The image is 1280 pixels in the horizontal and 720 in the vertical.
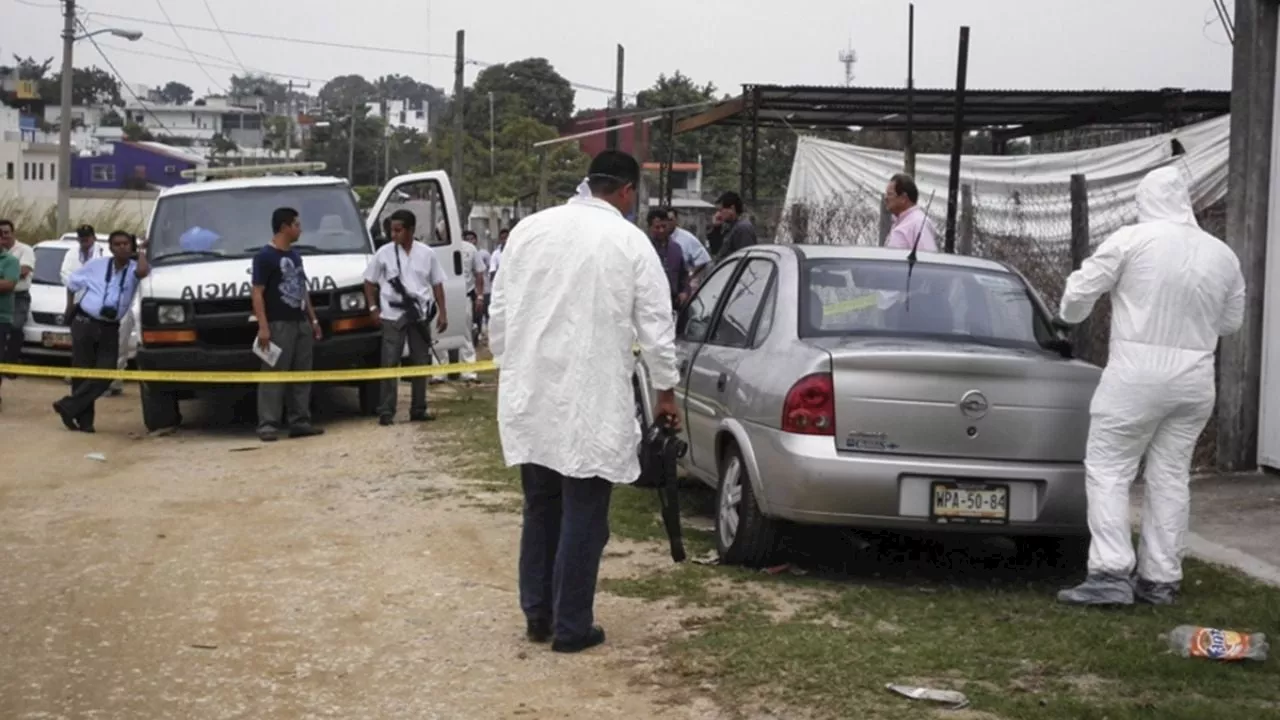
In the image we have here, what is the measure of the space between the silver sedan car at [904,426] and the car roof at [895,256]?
41 cm

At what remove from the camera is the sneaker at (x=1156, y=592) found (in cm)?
747

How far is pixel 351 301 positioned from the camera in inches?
593

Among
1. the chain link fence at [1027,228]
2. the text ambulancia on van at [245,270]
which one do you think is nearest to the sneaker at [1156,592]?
the chain link fence at [1027,228]

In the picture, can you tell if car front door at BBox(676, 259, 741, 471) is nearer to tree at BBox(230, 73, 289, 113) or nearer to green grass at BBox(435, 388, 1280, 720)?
green grass at BBox(435, 388, 1280, 720)

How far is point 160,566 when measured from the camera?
8625mm

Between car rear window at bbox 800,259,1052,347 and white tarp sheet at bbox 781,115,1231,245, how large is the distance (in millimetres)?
5908

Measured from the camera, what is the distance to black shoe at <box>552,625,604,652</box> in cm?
673

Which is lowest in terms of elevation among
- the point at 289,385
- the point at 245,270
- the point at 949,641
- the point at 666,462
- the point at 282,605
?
the point at 282,605

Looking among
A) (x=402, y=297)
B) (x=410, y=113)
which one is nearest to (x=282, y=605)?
(x=402, y=297)

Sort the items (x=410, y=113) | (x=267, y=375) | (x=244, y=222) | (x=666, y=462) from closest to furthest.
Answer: (x=666, y=462) → (x=267, y=375) → (x=244, y=222) → (x=410, y=113)

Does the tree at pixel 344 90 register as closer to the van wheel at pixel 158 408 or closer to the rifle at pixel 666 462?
the van wheel at pixel 158 408

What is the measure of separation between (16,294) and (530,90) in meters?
58.1

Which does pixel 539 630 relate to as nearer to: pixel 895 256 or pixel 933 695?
pixel 933 695

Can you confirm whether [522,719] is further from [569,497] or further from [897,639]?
[897,639]
